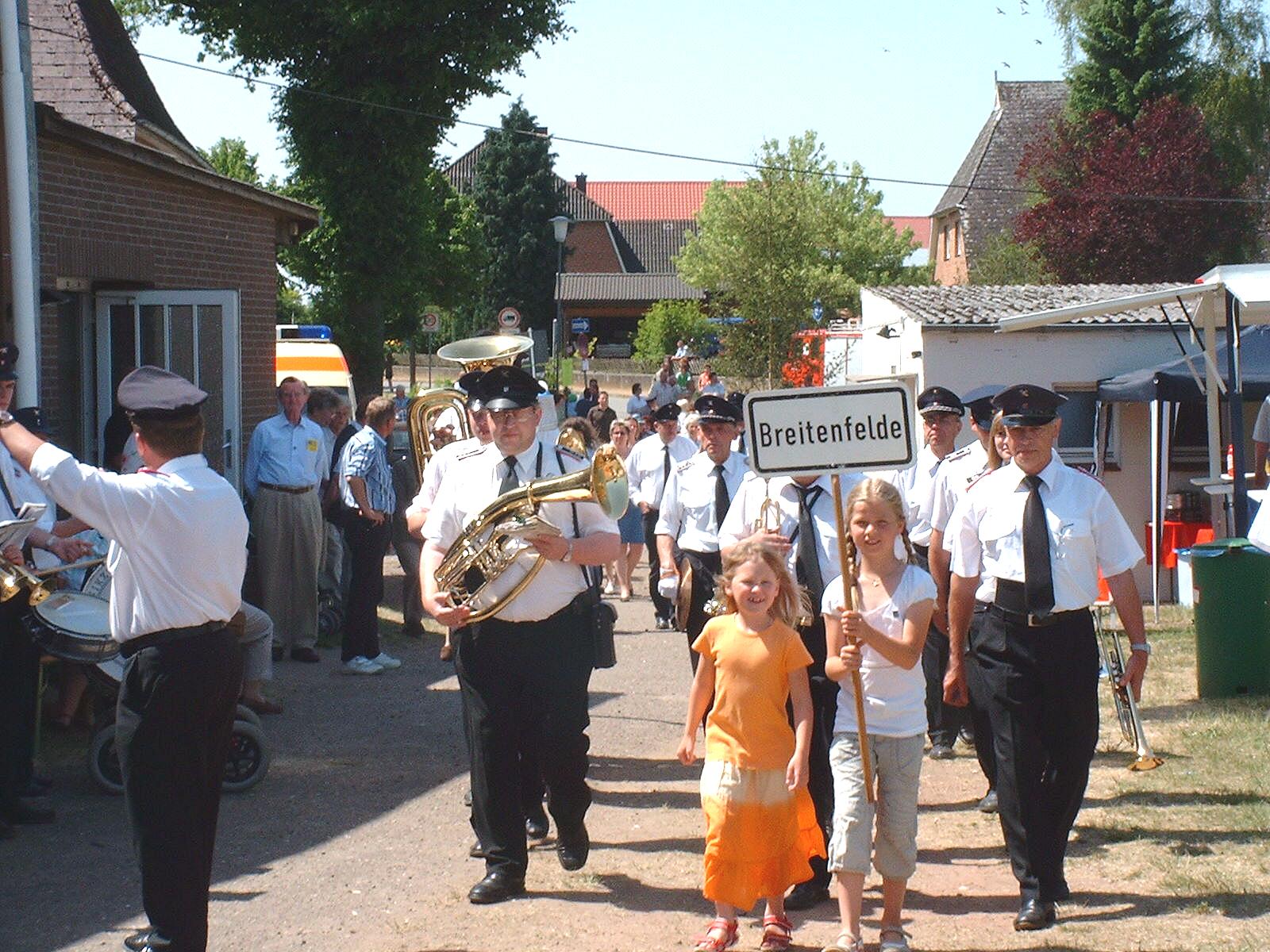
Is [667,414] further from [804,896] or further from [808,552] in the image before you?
[804,896]

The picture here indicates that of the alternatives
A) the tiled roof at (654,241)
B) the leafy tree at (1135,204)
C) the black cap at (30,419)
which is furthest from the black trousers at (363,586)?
the tiled roof at (654,241)

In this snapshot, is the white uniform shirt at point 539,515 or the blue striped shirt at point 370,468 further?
the blue striped shirt at point 370,468

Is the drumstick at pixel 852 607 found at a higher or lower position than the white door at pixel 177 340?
lower

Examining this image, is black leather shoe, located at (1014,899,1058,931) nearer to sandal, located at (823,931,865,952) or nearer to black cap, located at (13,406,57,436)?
sandal, located at (823,931,865,952)

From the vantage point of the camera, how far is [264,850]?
23.5 feet

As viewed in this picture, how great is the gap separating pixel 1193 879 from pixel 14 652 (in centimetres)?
527

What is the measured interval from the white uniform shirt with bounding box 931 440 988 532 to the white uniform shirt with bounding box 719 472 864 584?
1.77m

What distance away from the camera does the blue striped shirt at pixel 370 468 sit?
11.6 metres

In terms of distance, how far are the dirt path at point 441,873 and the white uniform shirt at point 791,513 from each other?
1413mm

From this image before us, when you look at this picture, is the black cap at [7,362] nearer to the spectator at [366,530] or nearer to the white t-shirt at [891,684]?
the white t-shirt at [891,684]

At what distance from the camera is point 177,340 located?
41.2ft

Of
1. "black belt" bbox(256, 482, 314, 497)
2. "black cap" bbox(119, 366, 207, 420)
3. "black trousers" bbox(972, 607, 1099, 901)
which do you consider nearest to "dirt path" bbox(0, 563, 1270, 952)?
"black trousers" bbox(972, 607, 1099, 901)

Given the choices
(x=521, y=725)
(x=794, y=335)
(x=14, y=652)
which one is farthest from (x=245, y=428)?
(x=794, y=335)

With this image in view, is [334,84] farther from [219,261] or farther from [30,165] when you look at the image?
[30,165]
